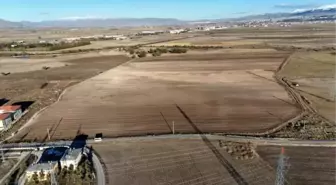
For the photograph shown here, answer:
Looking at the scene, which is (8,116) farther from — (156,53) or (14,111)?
(156,53)

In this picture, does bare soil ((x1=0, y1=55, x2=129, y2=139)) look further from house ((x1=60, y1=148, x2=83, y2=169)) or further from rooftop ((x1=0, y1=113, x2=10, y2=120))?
house ((x1=60, y1=148, x2=83, y2=169))

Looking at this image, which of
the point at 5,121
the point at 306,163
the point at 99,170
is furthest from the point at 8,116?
the point at 306,163

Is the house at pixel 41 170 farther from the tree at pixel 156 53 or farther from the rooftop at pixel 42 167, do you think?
the tree at pixel 156 53

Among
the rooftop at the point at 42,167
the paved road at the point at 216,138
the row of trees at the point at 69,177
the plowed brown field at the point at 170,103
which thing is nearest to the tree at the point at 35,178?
the row of trees at the point at 69,177

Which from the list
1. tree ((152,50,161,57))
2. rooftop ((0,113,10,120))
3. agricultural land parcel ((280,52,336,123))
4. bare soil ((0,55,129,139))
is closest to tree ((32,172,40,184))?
bare soil ((0,55,129,139))

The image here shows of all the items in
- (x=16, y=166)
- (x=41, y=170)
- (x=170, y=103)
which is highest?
(x=41, y=170)

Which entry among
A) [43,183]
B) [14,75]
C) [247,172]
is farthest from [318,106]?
[14,75]
